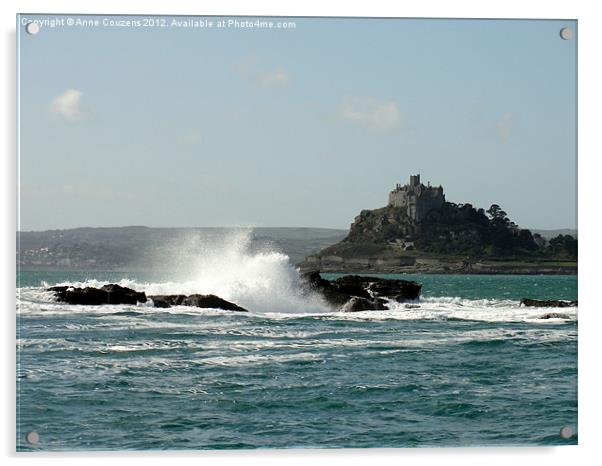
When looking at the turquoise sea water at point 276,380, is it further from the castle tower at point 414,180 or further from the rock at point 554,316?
the castle tower at point 414,180

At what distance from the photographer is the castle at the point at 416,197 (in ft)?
29.0

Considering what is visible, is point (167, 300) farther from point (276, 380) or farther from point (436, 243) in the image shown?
point (436, 243)

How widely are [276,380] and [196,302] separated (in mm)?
1399

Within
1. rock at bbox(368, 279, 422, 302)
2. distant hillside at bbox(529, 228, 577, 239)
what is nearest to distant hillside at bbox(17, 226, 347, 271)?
rock at bbox(368, 279, 422, 302)

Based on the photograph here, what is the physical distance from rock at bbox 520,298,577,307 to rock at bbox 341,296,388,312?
1353mm

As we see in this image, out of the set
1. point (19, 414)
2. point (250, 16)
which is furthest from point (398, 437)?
point (250, 16)

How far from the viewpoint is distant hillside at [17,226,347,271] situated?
8.92 m

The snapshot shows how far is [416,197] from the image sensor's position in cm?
886

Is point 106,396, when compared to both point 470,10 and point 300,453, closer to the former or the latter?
point 300,453

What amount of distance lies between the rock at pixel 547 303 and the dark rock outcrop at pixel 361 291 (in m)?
1.02

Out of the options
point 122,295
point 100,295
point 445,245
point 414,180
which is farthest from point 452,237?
point 100,295

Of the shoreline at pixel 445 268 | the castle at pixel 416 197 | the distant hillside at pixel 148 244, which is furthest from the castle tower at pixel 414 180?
the shoreline at pixel 445 268

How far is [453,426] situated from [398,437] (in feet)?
1.53
